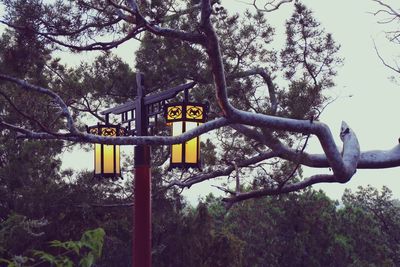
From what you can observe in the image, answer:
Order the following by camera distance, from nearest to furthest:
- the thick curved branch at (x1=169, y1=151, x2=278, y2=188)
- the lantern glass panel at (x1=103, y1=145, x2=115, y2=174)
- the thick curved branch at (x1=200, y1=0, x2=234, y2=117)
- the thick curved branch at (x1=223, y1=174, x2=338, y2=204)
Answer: the thick curved branch at (x1=200, y1=0, x2=234, y2=117), the lantern glass panel at (x1=103, y1=145, x2=115, y2=174), the thick curved branch at (x1=223, y1=174, x2=338, y2=204), the thick curved branch at (x1=169, y1=151, x2=278, y2=188)

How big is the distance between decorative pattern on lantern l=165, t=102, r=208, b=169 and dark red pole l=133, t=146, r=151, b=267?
363 mm

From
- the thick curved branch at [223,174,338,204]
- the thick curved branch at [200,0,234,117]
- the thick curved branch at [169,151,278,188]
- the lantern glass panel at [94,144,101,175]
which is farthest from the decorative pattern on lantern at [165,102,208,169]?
the thick curved branch at [169,151,278,188]

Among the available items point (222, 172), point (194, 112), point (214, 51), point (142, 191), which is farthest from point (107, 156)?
point (222, 172)

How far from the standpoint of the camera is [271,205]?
51.3 ft

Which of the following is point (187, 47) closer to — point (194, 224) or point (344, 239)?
point (194, 224)

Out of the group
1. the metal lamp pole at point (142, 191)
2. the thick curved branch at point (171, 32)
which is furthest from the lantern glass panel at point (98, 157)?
the thick curved branch at point (171, 32)

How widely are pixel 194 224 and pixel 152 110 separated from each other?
7317 millimetres

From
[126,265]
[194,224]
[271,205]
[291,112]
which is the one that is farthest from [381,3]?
[271,205]

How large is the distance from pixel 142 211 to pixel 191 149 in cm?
67

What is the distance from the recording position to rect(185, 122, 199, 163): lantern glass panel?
3.84 m

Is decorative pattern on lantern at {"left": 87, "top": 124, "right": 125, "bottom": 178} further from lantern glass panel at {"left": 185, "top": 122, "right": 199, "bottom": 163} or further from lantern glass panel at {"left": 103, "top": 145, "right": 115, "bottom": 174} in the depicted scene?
lantern glass panel at {"left": 185, "top": 122, "right": 199, "bottom": 163}

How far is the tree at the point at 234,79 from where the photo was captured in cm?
362

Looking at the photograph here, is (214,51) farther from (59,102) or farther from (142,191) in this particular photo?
(142,191)

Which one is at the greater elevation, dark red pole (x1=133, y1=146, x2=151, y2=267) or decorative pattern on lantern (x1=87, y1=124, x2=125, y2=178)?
decorative pattern on lantern (x1=87, y1=124, x2=125, y2=178)
